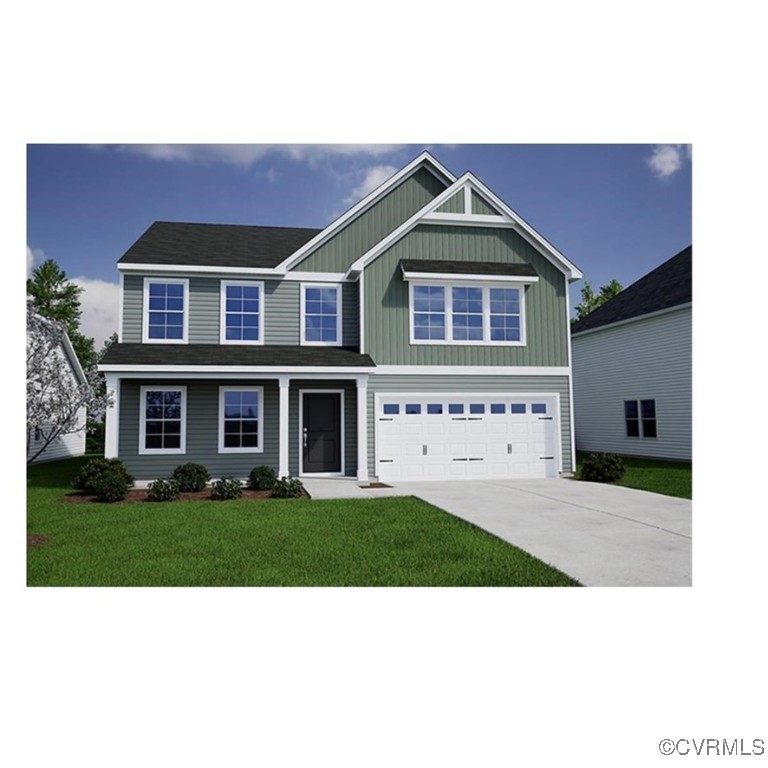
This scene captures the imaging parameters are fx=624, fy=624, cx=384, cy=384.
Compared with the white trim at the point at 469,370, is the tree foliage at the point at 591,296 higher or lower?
higher

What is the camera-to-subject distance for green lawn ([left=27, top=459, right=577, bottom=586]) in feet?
21.3

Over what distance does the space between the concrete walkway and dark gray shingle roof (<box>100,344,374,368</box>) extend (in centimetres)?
271

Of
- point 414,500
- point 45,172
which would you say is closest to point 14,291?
point 45,172

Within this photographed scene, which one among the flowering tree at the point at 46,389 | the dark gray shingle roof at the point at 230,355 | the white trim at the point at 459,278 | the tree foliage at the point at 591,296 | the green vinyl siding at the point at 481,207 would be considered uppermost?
the tree foliage at the point at 591,296

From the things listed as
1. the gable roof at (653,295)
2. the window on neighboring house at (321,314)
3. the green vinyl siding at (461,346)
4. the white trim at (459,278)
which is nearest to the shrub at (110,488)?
the window on neighboring house at (321,314)

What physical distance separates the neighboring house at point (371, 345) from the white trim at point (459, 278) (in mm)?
43

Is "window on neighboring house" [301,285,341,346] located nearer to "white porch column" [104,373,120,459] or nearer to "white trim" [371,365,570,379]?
"white trim" [371,365,570,379]

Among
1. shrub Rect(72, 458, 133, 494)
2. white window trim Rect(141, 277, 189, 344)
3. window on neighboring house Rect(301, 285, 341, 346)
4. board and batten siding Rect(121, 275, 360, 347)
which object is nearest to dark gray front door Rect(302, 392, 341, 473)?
window on neighboring house Rect(301, 285, 341, 346)

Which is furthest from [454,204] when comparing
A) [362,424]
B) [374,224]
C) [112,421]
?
[112,421]

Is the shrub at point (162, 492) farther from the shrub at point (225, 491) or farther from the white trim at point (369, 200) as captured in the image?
the white trim at point (369, 200)

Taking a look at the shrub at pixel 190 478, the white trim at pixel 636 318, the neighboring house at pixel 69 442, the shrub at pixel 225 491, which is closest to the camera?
the shrub at pixel 225 491

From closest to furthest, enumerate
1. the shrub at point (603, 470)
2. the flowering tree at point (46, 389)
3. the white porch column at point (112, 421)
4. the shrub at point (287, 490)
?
the flowering tree at point (46, 389), the shrub at point (287, 490), the white porch column at point (112, 421), the shrub at point (603, 470)

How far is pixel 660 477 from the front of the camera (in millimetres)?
14641

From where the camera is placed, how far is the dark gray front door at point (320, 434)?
15.0m
